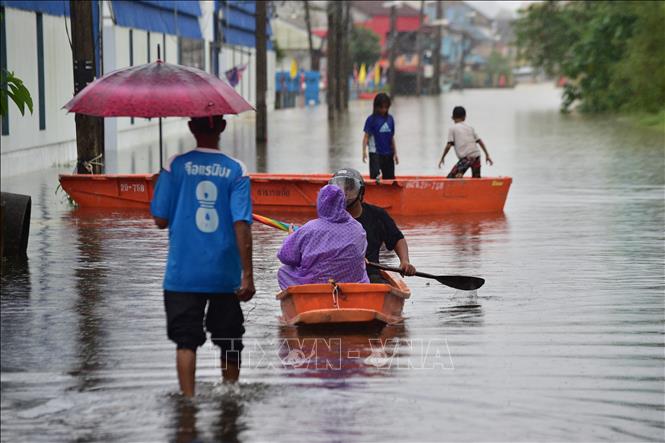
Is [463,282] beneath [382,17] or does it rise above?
beneath

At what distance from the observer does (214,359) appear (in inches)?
337

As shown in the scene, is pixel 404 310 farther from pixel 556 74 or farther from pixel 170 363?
pixel 556 74

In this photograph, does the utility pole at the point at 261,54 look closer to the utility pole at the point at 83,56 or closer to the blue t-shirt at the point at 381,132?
the utility pole at the point at 83,56

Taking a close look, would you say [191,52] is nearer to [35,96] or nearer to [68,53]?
[68,53]

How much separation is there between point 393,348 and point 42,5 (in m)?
18.6

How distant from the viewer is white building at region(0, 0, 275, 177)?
24.3 metres

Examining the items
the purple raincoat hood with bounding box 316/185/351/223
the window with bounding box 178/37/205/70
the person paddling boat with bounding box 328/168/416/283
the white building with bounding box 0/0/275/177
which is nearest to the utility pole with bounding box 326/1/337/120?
the white building with bounding box 0/0/275/177

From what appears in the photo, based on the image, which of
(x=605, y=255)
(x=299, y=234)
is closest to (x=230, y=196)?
(x=299, y=234)

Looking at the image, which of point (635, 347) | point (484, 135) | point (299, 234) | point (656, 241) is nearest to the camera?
point (635, 347)

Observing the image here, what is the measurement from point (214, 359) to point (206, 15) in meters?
40.3

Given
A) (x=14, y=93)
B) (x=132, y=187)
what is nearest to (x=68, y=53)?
(x=132, y=187)

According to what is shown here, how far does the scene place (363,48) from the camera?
10569cm

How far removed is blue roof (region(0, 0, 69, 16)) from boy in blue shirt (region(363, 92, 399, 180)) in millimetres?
7803

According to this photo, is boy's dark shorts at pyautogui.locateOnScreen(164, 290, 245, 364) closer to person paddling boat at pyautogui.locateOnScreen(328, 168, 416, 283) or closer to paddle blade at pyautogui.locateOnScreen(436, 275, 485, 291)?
person paddling boat at pyautogui.locateOnScreen(328, 168, 416, 283)
